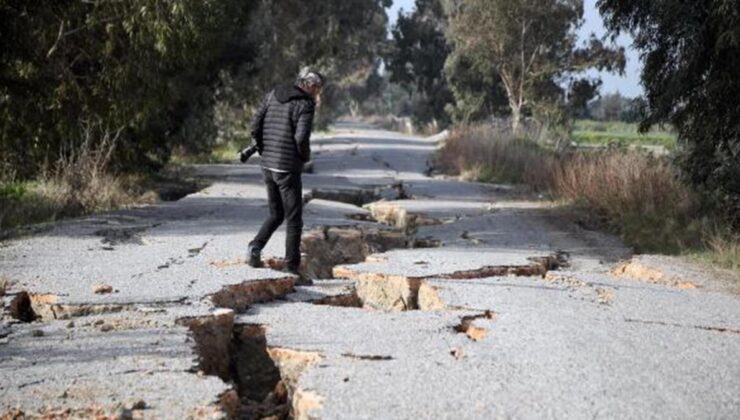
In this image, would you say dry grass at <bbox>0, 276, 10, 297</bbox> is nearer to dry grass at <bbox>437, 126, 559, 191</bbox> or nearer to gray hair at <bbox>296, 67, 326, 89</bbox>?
gray hair at <bbox>296, 67, 326, 89</bbox>

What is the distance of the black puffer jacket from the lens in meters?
7.09

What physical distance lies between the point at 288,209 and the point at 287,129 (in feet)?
2.21

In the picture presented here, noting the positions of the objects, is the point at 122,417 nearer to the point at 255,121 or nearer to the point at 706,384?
the point at 706,384

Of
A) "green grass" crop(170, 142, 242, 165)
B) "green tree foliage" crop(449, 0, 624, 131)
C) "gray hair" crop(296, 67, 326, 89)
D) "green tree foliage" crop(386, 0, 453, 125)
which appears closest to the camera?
"gray hair" crop(296, 67, 326, 89)

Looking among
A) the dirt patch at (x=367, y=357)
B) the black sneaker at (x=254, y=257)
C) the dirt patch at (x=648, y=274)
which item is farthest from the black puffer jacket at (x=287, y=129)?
the dirt patch at (x=648, y=274)

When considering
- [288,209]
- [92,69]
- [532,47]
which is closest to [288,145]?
[288,209]

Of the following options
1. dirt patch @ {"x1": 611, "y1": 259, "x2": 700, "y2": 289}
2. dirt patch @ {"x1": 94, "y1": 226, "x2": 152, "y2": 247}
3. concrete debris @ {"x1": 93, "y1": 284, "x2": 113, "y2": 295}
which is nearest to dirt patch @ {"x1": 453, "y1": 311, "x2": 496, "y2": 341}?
dirt patch @ {"x1": 611, "y1": 259, "x2": 700, "y2": 289}

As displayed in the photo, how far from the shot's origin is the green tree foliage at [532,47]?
28.7 meters

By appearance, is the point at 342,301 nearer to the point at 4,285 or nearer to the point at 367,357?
the point at 367,357

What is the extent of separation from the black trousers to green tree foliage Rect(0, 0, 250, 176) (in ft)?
13.9

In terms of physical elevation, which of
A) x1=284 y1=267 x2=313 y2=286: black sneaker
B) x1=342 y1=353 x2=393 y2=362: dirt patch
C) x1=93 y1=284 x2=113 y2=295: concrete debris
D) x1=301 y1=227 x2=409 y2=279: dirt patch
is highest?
x1=342 y1=353 x2=393 y2=362: dirt patch

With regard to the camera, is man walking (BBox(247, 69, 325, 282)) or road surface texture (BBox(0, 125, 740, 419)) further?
man walking (BBox(247, 69, 325, 282))

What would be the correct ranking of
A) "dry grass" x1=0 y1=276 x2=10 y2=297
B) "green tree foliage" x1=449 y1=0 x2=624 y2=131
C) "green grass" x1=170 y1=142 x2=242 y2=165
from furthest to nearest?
"green tree foliage" x1=449 y1=0 x2=624 y2=131 → "green grass" x1=170 y1=142 x2=242 y2=165 → "dry grass" x1=0 y1=276 x2=10 y2=297

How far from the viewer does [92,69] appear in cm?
1212
